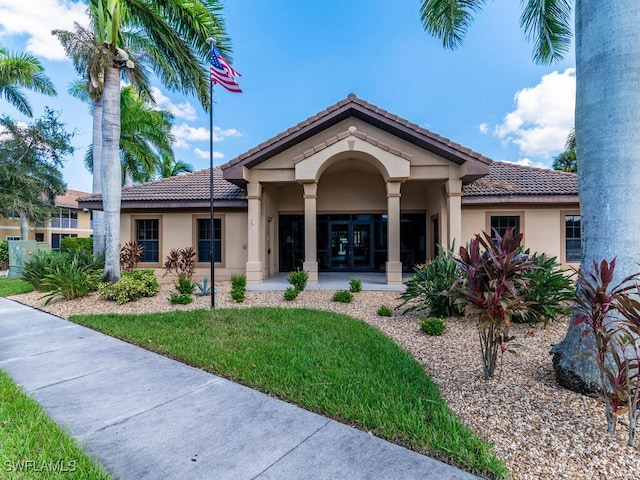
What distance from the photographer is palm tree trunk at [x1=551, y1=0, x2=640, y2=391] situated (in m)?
3.42

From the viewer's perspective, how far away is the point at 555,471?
2420 mm

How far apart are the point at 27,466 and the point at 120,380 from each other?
170cm

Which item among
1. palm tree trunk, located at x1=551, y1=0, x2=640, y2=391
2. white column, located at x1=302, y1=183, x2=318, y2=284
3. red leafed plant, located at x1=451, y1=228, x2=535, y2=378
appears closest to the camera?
palm tree trunk, located at x1=551, y1=0, x2=640, y2=391

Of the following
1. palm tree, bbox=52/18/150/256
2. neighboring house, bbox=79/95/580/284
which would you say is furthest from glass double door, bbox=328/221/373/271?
palm tree, bbox=52/18/150/256

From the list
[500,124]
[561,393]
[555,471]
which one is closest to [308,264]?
[561,393]

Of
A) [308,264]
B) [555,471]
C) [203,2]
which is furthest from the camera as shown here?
[308,264]

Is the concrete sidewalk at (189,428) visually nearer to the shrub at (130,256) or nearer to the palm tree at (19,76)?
the shrub at (130,256)

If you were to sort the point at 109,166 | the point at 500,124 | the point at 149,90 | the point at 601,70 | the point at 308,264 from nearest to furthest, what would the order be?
1. the point at 601,70
2. the point at 109,166
3. the point at 308,264
4. the point at 149,90
5. the point at 500,124

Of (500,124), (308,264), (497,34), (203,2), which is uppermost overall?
(500,124)

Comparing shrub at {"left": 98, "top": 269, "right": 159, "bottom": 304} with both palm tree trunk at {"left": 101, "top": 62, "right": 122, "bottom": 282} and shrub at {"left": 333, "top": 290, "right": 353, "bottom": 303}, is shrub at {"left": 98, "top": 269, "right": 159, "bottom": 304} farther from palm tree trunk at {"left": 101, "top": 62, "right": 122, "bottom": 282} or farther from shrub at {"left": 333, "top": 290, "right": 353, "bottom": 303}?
shrub at {"left": 333, "top": 290, "right": 353, "bottom": 303}

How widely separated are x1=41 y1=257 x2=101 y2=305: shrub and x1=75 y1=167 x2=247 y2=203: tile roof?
3.98 metres

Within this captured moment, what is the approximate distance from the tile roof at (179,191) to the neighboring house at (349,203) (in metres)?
0.05

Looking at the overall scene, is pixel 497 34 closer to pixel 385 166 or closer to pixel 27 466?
pixel 385 166

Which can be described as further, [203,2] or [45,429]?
[203,2]
